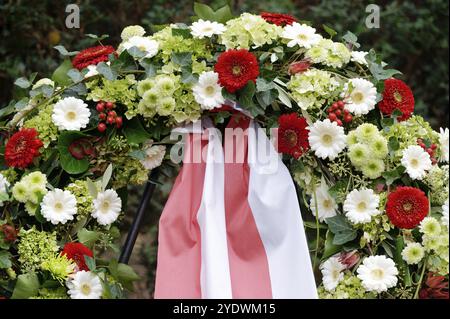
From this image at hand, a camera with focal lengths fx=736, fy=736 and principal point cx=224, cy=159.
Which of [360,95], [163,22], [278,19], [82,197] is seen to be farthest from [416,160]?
[163,22]

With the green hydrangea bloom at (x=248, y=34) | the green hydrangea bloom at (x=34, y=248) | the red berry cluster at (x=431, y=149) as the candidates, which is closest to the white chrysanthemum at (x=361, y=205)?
the red berry cluster at (x=431, y=149)

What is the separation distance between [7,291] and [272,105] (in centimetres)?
93

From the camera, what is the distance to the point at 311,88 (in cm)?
213

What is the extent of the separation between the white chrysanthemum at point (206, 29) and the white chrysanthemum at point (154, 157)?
349 millimetres

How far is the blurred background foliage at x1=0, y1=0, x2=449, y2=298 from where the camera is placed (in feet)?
13.0

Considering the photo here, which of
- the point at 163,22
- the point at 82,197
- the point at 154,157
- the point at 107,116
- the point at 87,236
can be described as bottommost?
the point at 87,236

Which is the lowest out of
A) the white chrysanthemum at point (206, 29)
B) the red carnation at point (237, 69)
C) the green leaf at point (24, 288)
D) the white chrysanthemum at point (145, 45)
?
the green leaf at point (24, 288)

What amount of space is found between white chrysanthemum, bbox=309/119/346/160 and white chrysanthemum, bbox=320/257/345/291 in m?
0.30

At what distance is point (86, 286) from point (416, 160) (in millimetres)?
1000

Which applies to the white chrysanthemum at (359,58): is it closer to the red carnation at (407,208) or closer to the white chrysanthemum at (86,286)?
the red carnation at (407,208)

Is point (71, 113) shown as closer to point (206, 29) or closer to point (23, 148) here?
point (23, 148)

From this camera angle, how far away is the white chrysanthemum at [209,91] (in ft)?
6.89

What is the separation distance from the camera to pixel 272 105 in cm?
220

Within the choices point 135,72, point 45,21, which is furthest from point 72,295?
point 45,21
